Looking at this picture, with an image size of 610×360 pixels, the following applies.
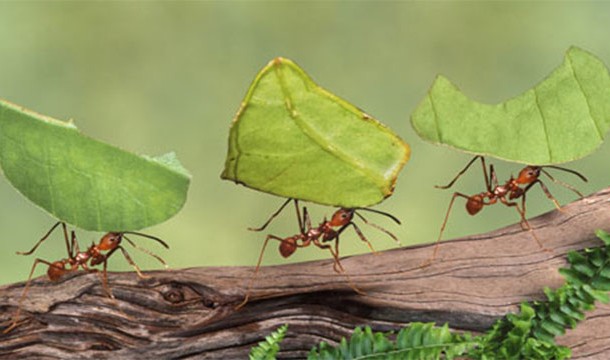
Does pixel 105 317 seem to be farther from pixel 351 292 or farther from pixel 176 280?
pixel 351 292

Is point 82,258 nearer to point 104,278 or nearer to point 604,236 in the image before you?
Result: point 104,278

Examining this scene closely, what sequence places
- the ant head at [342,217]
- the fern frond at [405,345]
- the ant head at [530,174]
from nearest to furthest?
the fern frond at [405,345], the ant head at [342,217], the ant head at [530,174]

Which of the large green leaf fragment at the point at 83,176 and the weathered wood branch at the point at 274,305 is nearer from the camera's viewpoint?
the large green leaf fragment at the point at 83,176

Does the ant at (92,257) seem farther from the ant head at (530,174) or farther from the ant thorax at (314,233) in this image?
the ant head at (530,174)

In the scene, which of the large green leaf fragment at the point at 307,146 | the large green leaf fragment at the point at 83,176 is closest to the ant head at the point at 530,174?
the large green leaf fragment at the point at 307,146

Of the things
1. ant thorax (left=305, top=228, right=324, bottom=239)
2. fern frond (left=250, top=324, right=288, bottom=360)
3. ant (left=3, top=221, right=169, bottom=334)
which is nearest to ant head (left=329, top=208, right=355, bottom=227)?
ant thorax (left=305, top=228, right=324, bottom=239)

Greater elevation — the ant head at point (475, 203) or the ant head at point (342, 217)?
the ant head at point (475, 203)

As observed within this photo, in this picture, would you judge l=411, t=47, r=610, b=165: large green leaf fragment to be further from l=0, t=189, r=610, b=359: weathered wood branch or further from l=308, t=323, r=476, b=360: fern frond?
l=308, t=323, r=476, b=360: fern frond

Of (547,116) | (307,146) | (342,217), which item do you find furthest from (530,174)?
(307,146)
